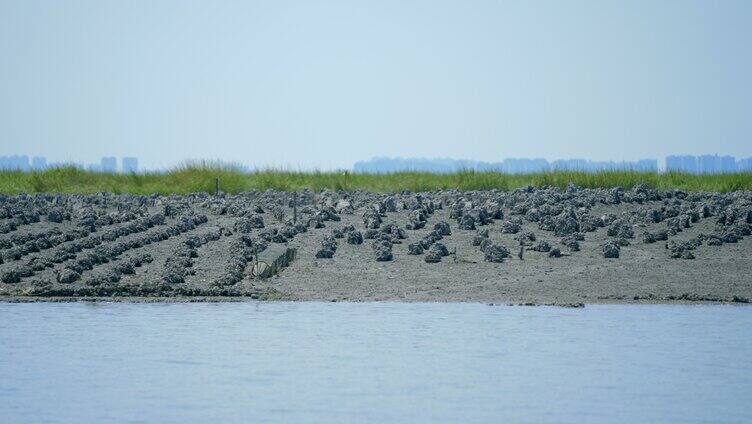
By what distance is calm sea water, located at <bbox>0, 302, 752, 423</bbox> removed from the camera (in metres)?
12.3

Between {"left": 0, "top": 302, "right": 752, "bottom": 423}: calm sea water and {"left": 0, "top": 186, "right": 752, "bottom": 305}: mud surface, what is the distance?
140cm

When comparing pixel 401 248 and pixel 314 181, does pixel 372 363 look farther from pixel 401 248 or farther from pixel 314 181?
pixel 314 181

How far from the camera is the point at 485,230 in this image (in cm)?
2728

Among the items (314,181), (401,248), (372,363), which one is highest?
(314,181)

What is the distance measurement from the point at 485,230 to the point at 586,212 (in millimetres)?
4850

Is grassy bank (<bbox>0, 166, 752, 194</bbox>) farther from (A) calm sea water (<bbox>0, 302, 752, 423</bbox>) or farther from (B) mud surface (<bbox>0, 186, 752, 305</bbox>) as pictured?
(A) calm sea water (<bbox>0, 302, 752, 423</bbox>)

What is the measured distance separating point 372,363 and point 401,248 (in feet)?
36.1

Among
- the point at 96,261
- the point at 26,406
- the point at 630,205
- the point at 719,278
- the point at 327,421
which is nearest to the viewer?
the point at 327,421

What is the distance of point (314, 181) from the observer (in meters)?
44.2

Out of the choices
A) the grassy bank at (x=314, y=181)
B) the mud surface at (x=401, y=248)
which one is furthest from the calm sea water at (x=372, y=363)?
the grassy bank at (x=314, y=181)

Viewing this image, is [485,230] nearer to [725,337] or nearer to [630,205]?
[630,205]

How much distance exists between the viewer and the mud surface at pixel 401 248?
814 inches

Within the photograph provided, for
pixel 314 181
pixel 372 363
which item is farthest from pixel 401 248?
pixel 314 181

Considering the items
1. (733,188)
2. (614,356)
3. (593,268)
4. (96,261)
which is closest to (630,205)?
(733,188)
